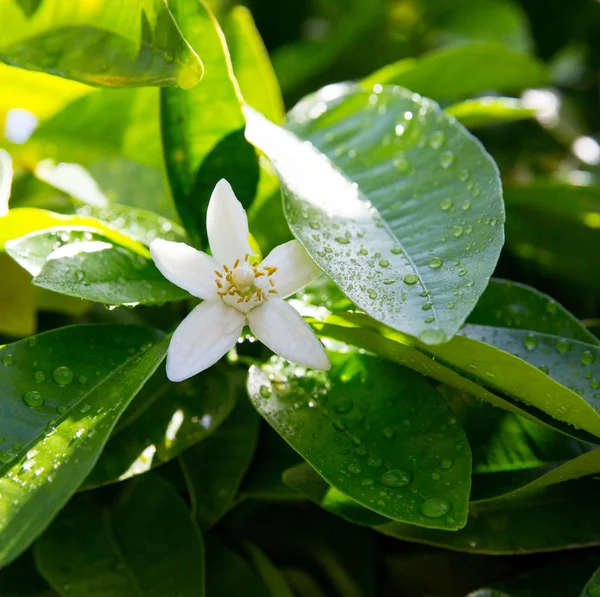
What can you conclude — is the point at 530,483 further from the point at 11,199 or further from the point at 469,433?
the point at 11,199

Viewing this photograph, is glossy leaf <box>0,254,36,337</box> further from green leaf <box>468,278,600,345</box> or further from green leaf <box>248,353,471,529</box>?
green leaf <box>468,278,600,345</box>

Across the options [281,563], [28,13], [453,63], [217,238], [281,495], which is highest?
[28,13]

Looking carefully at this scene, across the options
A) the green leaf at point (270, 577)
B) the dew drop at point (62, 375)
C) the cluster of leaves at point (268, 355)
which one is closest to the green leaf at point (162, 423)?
the cluster of leaves at point (268, 355)

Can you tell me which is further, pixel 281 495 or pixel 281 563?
pixel 281 563

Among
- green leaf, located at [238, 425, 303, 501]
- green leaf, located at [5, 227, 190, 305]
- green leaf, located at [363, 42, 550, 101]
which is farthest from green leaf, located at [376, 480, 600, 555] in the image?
green leaf, located at [363, 42, 550, 101]

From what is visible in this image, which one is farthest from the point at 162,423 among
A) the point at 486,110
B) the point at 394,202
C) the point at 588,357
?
the point at 486,110

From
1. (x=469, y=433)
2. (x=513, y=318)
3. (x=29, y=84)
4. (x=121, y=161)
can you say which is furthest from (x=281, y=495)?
(x=29, y=84)

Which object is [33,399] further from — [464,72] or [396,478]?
[464,72]
